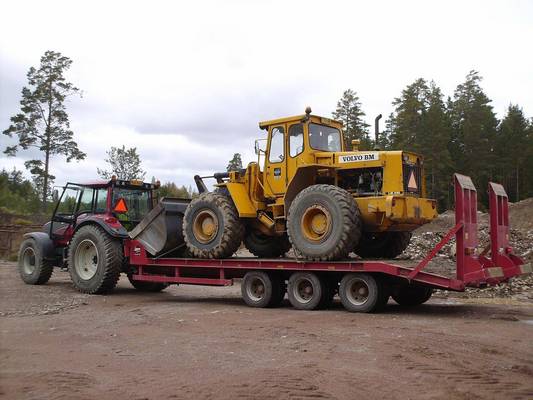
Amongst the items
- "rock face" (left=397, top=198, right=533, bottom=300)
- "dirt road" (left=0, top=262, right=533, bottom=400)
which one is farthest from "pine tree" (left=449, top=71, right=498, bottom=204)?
"dirt road" (left=0, top=262, right=533, bottom=400)

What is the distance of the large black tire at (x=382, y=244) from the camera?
40.7 ft

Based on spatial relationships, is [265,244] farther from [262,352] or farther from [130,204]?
[262,352]

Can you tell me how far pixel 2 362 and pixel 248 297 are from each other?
5702 mm

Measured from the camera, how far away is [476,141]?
5009cm

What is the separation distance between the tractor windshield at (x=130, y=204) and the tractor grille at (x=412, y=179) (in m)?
7.12

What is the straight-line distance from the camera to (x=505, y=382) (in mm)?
5758

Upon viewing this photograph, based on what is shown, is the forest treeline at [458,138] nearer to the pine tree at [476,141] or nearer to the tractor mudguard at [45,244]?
the pine tree at [476,141]

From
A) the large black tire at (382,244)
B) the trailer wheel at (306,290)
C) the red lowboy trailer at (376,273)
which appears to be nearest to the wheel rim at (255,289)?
the red lowboy trailer at (376,273)

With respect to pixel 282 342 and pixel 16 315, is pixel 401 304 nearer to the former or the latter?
pixel 282 342

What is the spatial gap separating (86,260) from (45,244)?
1.59m

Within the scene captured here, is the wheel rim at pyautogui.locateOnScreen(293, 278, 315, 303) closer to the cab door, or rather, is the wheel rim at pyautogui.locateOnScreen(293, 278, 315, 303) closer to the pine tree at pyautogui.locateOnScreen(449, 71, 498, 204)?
the cab door

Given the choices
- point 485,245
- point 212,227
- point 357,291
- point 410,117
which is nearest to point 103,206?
point 212,227

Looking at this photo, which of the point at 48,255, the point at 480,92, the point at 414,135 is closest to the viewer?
the point at 48,255

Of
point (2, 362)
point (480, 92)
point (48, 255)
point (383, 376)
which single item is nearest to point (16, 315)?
point (2, 362)
